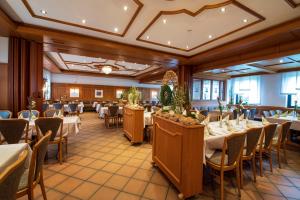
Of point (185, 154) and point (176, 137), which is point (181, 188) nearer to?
point (185, 154)

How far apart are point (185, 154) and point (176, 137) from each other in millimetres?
271

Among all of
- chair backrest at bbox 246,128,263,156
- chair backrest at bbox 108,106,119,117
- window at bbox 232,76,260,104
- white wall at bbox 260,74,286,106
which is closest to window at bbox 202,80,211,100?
window at bbox 232,76,260,104

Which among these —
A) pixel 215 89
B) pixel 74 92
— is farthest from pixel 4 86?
pixel 215 89

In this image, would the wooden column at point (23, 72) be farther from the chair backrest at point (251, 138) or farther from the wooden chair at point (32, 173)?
the chair backrest at point (251, 138)

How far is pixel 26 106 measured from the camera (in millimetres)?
4391

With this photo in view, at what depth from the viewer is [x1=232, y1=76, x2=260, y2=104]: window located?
934 cm

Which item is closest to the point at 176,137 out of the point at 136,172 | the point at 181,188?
the point at 181,188

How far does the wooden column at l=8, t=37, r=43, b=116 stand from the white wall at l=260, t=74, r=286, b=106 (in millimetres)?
10942

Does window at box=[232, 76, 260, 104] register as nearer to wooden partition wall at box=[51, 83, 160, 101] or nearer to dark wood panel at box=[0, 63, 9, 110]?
wooden partition wall at box=[51, 83, 160, 101]

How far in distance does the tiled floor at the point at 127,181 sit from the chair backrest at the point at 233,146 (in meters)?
0.55

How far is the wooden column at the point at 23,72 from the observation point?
4.15m

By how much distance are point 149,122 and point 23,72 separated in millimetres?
3877

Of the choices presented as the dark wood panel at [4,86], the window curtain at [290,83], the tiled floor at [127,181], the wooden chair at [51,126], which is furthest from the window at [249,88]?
the dark wood panel at [4,86]

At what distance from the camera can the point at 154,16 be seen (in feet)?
11.0
